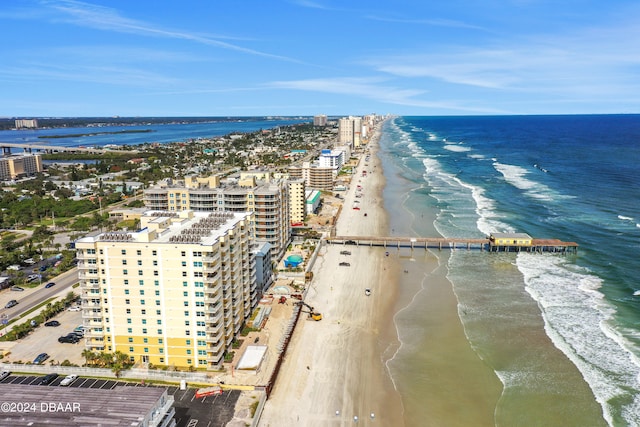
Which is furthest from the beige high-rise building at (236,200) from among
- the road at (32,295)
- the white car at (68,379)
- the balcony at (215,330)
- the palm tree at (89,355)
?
the white car at (68,379)

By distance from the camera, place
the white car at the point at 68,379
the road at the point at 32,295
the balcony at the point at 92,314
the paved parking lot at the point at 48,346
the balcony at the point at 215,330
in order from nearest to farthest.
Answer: the white car at the point at 68,379 → the balcony at the point at 215,330 → the balcony at the point at 92,314 → the paved parking lot at the point at 48,346 → the road at the point at 32,295

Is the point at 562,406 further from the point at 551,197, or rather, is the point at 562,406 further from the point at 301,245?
the point at 551,197

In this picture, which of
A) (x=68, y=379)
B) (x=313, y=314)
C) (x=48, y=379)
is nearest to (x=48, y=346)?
(x=48, y=379)

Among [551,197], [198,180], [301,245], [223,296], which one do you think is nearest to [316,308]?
[223,296]

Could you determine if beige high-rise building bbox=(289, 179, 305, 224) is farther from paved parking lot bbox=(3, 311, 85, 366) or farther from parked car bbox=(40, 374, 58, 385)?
parked car bbox=(40, 374, 58, 385)

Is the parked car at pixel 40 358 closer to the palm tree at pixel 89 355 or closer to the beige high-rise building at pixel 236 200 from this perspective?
the palm tree at pixel 89 355

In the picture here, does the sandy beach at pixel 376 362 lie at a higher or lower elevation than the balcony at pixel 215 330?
lower

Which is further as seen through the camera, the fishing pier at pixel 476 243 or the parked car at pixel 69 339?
the fishing pier at pixel 476 243
